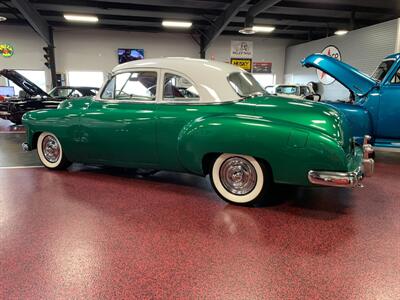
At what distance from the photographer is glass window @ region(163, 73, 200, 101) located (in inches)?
146

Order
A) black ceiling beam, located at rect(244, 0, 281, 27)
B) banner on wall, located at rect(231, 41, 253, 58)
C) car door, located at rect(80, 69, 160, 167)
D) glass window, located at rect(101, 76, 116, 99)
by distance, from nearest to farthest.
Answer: car door, located at rect(80, 69, 160, 167) < glass window, located at rect(101, 76, 116, 99) < banner on wall, located at rect(231, 41, 253, 58) < black ceiling beam, located at rect(244, 0, 281, 27)

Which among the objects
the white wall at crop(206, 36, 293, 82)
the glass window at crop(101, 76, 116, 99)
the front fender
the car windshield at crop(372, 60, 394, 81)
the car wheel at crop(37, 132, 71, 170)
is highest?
the white wall at crop(206, 36, 293, 82)

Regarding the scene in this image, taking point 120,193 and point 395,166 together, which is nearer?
point 120,193

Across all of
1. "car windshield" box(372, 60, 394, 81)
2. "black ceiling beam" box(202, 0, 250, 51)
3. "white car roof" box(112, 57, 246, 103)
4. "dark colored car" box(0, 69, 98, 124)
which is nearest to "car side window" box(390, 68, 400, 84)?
"car windshield" box(372, 60, 394, 81)

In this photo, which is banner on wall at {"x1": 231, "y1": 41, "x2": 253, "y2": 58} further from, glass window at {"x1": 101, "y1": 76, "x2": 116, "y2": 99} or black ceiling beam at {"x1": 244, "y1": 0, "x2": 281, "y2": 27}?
glass window at {"x1": 101, "y1": 76, "x2": 116, "y2": 99}

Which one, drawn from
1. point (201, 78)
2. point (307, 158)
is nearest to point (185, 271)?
point (307, 158)

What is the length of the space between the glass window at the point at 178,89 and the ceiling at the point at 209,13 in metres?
8.90

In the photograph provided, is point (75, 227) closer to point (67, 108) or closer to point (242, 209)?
point (242, 209)

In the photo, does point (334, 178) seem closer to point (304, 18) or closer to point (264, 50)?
point (304, 18)

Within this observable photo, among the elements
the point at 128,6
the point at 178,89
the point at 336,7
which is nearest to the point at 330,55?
the point at 336,7

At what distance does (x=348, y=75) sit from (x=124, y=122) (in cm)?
397

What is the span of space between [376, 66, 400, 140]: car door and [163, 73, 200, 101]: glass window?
11.4 feet

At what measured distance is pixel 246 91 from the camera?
152 inches

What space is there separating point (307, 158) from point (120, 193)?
221 centimetres
